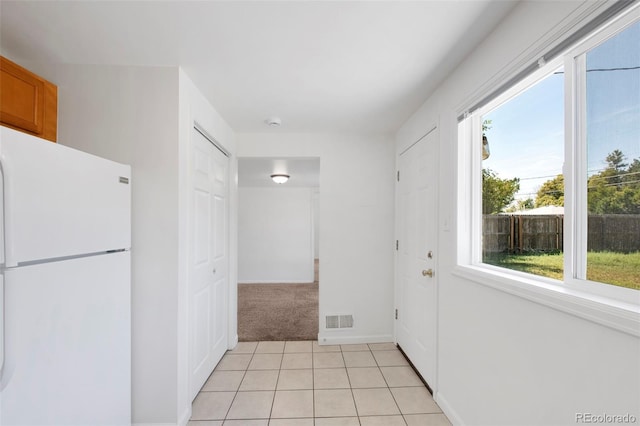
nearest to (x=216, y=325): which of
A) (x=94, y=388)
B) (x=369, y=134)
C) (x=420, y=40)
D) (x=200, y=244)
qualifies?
(x=200, y=244)

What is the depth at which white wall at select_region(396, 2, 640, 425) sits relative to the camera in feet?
2.96

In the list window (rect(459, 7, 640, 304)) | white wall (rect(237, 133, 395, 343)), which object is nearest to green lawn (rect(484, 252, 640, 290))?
window (rect(459, 7, 640, 304))

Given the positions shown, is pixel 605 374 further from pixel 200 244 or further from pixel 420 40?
pixel 200 244

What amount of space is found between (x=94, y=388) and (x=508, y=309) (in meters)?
2.02

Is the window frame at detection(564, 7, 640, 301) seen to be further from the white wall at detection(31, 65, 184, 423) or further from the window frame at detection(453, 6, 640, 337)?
the white wall at detection(31, 65, 184, 423)

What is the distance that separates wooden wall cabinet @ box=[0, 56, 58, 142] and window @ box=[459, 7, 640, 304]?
252cm

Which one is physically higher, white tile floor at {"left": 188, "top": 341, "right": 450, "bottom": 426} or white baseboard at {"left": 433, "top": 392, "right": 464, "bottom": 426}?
white baseboard at {"left": 433, "top": 392, "right": 464, "bottom": 426}

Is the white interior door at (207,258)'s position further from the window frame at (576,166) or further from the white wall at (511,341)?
the window frame at (576,166)

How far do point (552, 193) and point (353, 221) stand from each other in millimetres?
2042

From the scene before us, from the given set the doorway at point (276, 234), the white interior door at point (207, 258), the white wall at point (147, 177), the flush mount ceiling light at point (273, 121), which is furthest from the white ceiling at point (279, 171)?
the white wall at point (147, 177)

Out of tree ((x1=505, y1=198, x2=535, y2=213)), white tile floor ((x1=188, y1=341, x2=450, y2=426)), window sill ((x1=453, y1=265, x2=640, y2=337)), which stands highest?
tree ((x1=505, y1=198, x2=535, y2=213))

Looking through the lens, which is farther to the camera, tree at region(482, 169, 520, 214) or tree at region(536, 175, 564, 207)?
tree at region(482, 169, 520, 214)

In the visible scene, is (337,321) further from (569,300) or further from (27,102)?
(27,102)

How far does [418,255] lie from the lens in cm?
249
